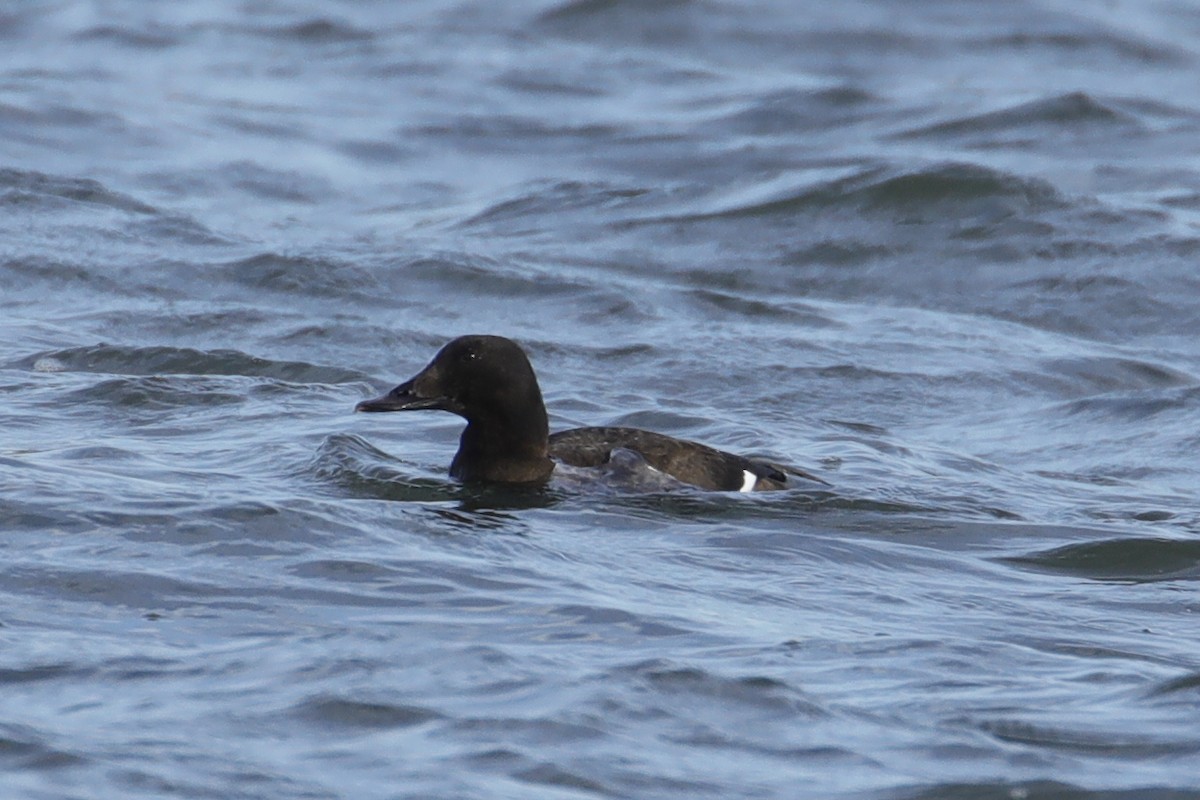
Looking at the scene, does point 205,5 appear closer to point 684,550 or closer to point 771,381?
point 771,381

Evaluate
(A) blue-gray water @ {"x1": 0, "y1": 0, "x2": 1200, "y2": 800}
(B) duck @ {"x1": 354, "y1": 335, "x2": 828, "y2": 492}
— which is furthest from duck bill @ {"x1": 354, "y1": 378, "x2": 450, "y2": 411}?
(A) blue-gray water @ {"x1": 0, "y1": 0, "x2": 1200, "y2": 800}

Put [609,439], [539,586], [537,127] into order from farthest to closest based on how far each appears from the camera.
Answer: [537,127] < [609,439] < [539,586]

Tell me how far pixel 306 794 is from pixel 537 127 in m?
14.8

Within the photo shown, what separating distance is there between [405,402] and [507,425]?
1.43 ft

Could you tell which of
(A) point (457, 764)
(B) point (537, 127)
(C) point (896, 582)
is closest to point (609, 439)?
(C) point (896, 582)

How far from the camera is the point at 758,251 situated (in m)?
15.7

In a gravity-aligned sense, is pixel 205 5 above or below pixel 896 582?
above

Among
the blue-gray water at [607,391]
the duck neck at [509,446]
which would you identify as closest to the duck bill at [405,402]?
the duck neck at [509,446]

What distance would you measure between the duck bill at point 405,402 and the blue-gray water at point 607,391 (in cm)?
32

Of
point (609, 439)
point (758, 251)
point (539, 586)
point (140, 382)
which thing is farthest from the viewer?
point (758, 251)

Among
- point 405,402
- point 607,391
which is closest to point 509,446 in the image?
point 405,402

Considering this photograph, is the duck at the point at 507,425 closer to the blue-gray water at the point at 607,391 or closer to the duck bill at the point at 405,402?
the duck bill at the point at 405,402

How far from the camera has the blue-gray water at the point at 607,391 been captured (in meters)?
6.20

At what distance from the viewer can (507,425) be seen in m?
9.13
